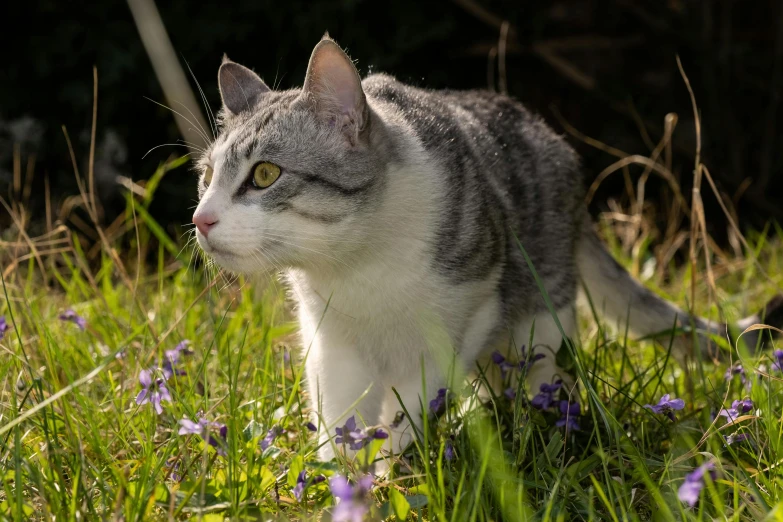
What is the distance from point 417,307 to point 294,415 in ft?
1.59

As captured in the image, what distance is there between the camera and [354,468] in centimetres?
189

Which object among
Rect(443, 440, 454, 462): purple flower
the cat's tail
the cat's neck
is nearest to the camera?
Rect(443, 440, 454, 462): purple flower

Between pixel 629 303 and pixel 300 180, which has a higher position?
pixel 300 180

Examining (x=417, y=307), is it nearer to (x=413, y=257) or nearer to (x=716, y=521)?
(x=413, y=257)

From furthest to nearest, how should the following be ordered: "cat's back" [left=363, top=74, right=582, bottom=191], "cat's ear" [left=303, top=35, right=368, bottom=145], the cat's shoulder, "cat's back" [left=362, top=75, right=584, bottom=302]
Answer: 1. the cat's shoulder
2. "cat's back" [left=363, top=74, right=582, bottom=191]
3. "cat's back" [left=362, top=75, right=584, bottom=302]
4. "cat's ear" [left=303, top=35, right=368, bottom=145]

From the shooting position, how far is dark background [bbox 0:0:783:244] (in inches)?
186

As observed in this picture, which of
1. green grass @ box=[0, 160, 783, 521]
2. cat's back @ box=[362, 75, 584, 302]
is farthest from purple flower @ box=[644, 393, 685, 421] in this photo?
cat's back @ box=[362, 75, 584, 302]

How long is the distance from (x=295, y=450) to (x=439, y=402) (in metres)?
0.41

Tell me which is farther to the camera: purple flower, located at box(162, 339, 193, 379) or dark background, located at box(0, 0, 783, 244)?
dark background, located at box(0, 0, 783, 244)

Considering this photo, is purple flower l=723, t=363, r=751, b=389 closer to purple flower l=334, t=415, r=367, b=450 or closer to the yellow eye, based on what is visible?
purple flower l=334, t=415, r=367, b=450

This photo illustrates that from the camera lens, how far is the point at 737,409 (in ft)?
6.77

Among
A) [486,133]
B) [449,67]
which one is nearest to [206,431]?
[486,133]

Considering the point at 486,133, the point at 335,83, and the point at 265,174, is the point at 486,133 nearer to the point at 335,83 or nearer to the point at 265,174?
the point at 335,83

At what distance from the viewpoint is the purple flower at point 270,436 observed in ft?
6.12
